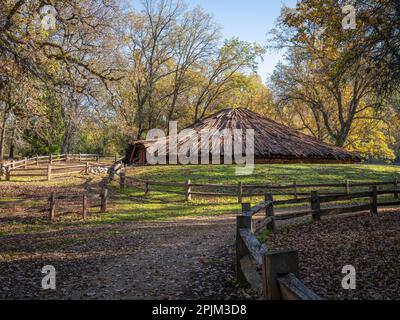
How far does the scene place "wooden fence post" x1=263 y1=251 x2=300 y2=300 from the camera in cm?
322

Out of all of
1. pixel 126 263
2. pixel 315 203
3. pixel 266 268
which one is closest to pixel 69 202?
pixel 126 263

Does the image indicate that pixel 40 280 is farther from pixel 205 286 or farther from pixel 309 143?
pixel 309 143

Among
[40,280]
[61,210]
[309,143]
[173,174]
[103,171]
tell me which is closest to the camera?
[40,280]

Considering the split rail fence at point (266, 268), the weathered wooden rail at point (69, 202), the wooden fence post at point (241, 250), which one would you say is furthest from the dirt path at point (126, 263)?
the weathered wooden rail at point (69, 202)

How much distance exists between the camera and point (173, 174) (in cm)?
2839

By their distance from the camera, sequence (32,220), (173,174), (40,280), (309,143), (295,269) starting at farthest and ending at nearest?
(173,174) < (32,220) < (309,143) < (40,280) < (295,269)

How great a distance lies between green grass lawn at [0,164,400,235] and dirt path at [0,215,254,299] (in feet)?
7.36

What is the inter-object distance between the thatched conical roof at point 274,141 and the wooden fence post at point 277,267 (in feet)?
13.1

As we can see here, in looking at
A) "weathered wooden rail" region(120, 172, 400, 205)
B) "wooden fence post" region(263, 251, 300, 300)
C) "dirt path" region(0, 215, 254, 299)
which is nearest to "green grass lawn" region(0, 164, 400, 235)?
Answer: "weathered wooden rail" region(120, 172, 400, 205)

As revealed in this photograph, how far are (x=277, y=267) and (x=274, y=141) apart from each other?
4.78 meters

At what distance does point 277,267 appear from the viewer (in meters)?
3.26

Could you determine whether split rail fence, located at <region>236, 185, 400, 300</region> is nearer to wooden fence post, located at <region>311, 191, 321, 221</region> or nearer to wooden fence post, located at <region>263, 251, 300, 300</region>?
wooden fence post, located at <region>263, 251, 300, 300</region>

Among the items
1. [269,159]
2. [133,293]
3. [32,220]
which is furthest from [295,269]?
[32,220]
